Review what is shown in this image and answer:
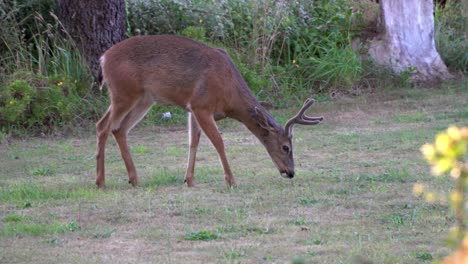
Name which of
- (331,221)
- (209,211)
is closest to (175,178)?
(209,211)

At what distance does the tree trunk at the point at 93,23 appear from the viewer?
12727mm

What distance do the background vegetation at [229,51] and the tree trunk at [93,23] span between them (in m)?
0.17

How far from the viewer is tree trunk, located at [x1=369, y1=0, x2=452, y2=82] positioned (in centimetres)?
1564

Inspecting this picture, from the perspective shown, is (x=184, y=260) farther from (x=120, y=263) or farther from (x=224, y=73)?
(x=224, y=73)

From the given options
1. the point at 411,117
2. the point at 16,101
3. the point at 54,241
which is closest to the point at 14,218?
the point at 54,241

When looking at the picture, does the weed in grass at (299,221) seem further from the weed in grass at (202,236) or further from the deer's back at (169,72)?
the deer's back at (169,72)

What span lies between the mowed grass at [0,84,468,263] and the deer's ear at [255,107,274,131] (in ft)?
1.73

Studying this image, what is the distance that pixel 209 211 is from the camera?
6988 millimetres

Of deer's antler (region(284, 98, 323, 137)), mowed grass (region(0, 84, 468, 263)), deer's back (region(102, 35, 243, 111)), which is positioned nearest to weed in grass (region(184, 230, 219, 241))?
mowed grass (region(0, 84, 468, 263))

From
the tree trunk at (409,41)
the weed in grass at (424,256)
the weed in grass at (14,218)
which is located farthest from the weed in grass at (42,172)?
the tree trunk at (409,41)

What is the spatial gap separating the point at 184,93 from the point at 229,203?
1577mm

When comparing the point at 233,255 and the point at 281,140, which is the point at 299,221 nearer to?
the point at 233,255

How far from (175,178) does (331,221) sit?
8.13 feet

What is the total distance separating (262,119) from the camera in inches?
346
